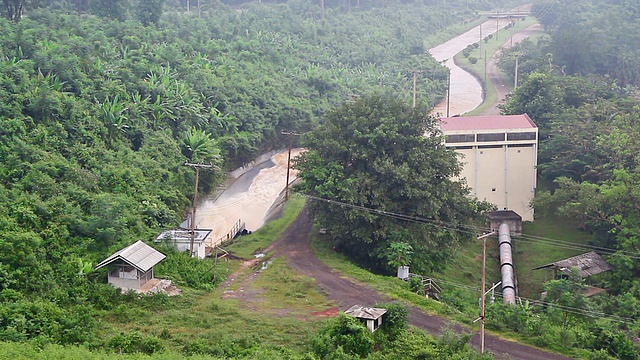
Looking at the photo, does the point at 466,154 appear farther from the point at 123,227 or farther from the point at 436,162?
the point at 123,227

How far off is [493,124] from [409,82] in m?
29.4

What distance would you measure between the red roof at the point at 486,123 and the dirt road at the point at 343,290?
9718 millimetres

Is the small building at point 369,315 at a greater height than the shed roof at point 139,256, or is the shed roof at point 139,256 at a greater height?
the shed roof at point 139,256

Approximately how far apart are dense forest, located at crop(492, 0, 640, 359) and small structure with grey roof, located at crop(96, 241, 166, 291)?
13.0 m

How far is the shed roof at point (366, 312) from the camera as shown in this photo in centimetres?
2442

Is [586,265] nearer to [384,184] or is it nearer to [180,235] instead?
[384,184]

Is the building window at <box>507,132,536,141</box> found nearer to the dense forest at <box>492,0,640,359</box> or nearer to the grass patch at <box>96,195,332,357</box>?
the dense forest at <box>492,0,640,359</box>

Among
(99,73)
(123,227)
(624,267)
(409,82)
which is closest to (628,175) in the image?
(624,267)

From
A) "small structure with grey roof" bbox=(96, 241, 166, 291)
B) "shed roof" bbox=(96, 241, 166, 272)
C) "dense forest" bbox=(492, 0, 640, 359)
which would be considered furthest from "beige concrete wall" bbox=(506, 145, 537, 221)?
"small structure with grey roof" bbox=(96, 241, 166, 291)

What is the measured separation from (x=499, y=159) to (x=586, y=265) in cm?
998

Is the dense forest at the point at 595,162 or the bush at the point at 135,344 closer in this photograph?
the bush at the point at 135,344

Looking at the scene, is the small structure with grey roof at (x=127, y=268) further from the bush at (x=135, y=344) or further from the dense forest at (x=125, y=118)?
the bush at (x=135, y=344)

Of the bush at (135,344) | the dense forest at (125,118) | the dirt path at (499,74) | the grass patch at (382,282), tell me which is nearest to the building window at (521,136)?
the grass patch at (382,282)

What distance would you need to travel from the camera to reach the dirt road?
24656 millimetres
